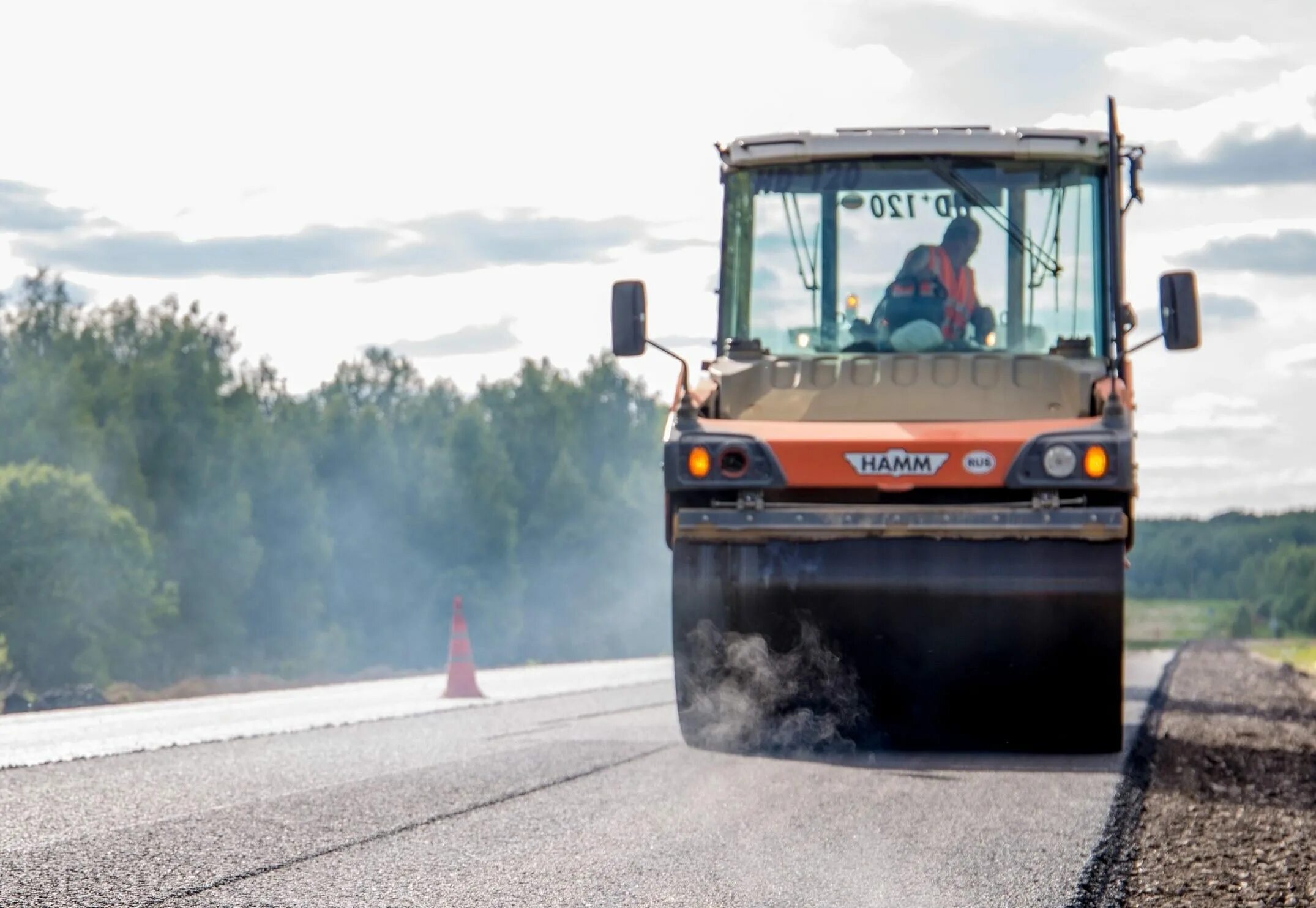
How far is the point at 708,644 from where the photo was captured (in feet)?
28.3

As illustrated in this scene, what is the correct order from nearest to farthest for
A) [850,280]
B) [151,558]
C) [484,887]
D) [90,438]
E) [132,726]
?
[484,887], [850,280], [132,726], [151,558], [90,438]

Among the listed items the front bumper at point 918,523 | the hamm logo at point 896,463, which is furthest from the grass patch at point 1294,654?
the hamm logo at point 896,463

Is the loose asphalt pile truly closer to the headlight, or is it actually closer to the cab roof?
the headlight

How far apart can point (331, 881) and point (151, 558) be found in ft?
157

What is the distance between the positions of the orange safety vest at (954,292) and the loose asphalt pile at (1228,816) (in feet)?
8.41

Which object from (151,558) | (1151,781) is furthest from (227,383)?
(1151,781)

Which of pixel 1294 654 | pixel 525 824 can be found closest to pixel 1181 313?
pixel 525 824

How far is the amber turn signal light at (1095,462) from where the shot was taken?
8125 mm

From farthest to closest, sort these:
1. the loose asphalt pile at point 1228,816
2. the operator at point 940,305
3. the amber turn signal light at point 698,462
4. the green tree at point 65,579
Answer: the green tree at point 65,579 < the operator at point 940,305 < the amber turn signal light at point 698,462 < the loose asphalt pile at point 1228,816

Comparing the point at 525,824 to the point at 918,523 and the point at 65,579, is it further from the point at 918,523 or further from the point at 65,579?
the point at 65,579

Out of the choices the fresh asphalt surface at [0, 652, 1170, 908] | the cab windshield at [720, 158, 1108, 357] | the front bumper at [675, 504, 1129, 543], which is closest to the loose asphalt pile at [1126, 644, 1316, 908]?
the fresh asphalt surface at [0, 652, 1170, 908]

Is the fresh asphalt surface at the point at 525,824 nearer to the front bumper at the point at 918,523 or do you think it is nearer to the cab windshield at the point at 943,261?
the front bumper at the point at 918,523

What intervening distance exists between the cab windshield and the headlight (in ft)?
4.06

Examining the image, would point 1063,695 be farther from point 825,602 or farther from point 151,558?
point 151,558
